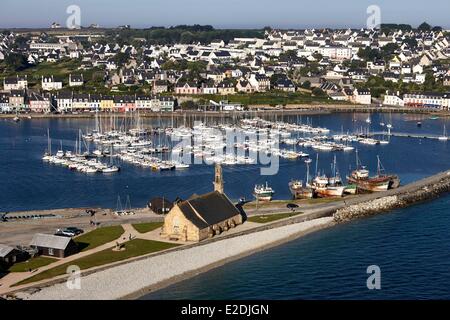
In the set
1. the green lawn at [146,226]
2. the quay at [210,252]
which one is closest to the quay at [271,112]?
the quay at [210,252]

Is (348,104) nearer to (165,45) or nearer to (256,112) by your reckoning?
(256,112)

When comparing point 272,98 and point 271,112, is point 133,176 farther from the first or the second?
point 272,98

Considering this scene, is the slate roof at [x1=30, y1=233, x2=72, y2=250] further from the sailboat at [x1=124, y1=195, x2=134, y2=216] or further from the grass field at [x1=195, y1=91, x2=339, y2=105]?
the grass field at [x1=195, y1=91, x2=339, y2=105]

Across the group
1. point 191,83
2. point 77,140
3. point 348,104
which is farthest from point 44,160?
point 348,104

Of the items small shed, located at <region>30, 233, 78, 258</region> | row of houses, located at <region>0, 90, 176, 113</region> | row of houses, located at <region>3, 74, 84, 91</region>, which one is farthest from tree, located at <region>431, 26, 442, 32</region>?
small shed, located at <region>30, 233, 78, 258</region>

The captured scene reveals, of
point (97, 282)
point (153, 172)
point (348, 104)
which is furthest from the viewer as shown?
point (348, 104)

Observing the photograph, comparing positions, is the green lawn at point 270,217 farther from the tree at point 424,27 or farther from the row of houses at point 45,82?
the tree at point 424,27

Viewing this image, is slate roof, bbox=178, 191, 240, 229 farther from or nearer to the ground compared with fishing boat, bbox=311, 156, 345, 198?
farther from the ground
